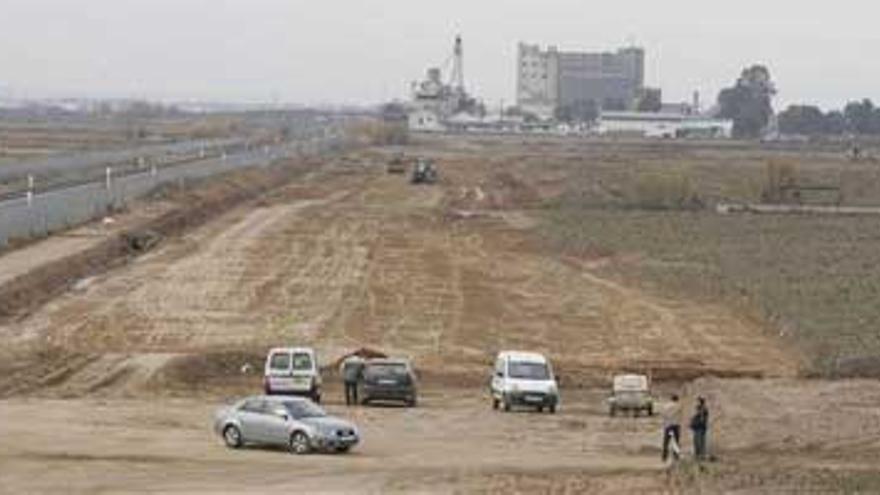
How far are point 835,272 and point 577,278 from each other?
421 inches

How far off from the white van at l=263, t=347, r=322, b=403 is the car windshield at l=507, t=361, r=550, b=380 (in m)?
4.49

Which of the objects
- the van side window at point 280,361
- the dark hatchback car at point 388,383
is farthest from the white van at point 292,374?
the dark hatchback car at point 388,383

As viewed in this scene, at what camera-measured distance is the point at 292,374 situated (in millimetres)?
44062

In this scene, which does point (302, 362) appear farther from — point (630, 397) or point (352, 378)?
point (630, 397)

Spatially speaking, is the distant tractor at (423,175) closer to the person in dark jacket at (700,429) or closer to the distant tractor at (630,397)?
the distant tractor at (630,397)

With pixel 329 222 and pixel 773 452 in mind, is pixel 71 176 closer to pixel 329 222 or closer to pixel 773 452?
pixel 329 222

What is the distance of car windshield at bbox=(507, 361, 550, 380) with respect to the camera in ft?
144

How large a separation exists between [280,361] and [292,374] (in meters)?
0.58

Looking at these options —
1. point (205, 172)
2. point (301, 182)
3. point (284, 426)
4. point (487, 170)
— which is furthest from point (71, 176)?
point (284, 426)

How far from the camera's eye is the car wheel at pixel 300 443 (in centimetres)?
3544

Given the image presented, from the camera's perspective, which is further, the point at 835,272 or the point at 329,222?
the point at 329,222

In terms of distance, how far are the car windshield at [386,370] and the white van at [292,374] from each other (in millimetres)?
1294

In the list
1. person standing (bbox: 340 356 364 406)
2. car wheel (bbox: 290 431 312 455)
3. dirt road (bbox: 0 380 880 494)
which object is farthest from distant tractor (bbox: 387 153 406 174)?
car wheel (bbox: 290 431 312 455)

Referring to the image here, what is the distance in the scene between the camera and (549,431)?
40062 mm
